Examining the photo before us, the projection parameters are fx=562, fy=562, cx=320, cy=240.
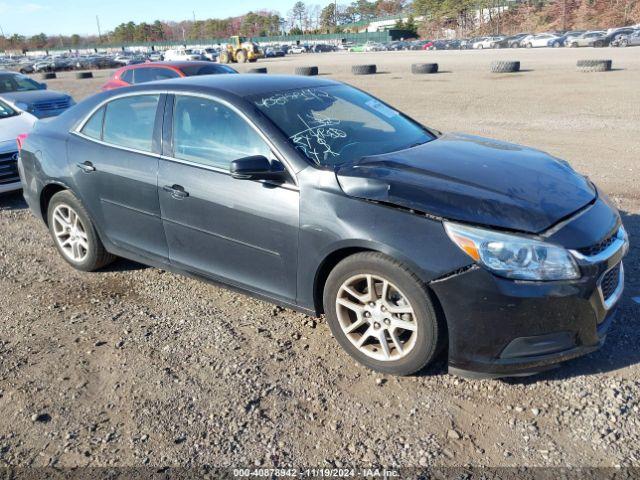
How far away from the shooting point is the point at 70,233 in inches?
197

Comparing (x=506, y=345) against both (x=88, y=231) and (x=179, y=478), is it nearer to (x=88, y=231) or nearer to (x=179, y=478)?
(x=179, y=478)

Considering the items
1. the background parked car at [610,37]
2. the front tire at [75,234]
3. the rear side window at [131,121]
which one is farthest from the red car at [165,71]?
the background parked car at [610,37]

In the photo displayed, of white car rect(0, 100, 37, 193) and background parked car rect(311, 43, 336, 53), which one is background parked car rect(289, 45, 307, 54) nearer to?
background parked car rect(311, 43, 336, 53)

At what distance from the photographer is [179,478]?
2594 mm

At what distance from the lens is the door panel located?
3.48 meters

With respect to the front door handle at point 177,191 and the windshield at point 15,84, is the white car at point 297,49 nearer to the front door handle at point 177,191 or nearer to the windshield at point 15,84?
the windshield at point 15,84

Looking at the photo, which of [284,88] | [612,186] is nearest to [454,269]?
[284,88]

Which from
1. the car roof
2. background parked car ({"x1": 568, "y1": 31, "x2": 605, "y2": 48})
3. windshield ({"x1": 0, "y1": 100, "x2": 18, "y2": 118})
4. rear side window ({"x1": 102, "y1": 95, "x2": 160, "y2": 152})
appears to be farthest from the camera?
background parked car ({"x1": 568, "y1": 31, "x2": 605, "y2": 48})

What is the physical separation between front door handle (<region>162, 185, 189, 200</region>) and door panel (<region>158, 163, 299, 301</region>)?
0.05 feet

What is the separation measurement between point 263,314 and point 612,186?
4807 mm

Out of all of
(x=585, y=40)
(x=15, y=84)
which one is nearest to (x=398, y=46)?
(x=585, y=40)

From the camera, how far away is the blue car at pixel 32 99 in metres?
9.27

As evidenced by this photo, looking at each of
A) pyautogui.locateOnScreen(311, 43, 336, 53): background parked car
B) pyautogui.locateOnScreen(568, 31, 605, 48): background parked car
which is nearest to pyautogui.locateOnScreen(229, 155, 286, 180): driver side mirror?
pyautogui.locateOnScreen(568, 31, 605, 48): background parked car

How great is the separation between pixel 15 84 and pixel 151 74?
3.46 meters
